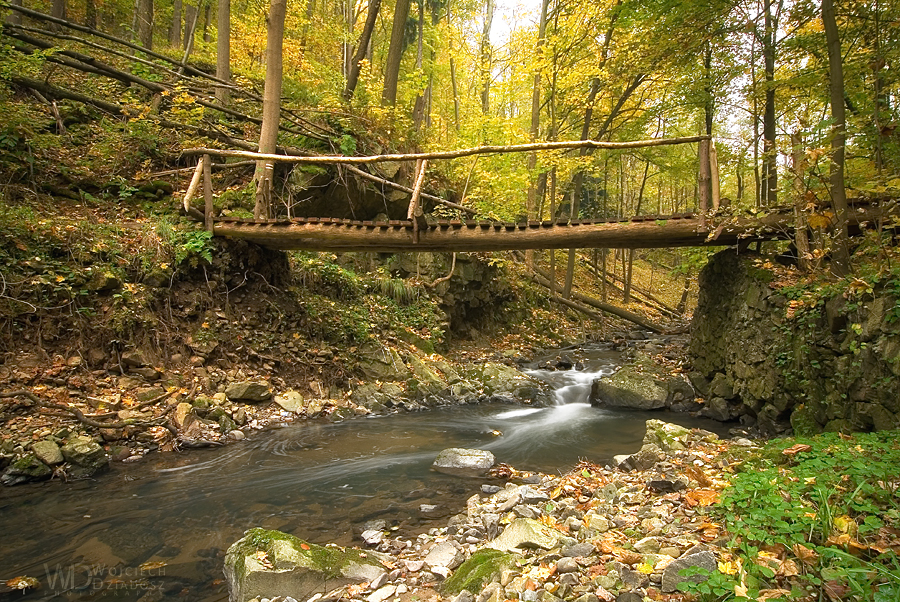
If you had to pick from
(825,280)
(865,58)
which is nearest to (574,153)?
(865,58)

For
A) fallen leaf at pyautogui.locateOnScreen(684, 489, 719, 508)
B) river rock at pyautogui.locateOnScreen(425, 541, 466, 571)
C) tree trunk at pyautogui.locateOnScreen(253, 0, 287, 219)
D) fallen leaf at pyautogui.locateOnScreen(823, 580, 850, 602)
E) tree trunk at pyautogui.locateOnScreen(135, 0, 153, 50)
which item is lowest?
river rock at pyautogui.locateOnScreen(425, 541, 466, 571)

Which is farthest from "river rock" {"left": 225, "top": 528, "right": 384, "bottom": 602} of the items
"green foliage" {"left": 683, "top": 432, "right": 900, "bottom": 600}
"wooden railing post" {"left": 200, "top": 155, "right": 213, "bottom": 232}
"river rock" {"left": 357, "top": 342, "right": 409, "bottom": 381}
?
"wooden railing post" {"left": 200, "top": 155, "right": 213, "bottom": 232}

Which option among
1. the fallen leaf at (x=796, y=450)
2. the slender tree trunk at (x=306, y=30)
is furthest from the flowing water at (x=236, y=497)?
the slender tree trunk at (x=306, y=30)

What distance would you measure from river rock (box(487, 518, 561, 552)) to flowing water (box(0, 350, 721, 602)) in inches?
46.7

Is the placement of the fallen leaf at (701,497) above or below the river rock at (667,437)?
above

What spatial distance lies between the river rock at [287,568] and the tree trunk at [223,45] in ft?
34.5

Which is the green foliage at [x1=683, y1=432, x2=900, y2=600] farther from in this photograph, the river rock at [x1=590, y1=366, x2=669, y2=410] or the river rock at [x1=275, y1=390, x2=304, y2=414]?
the river rock at [x1=275, y1=390, x2=304, y2=414]

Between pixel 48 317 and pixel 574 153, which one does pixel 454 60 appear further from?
pixel 48 317

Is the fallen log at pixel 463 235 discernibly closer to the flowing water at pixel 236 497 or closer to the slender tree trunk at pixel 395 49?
the flowing water at pixel 236 497

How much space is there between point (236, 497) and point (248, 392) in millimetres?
2466

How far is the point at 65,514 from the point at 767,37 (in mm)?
13161

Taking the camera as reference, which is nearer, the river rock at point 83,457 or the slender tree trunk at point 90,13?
the river rock at point 83,457

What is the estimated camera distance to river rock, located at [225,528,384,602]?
3057 millimetres

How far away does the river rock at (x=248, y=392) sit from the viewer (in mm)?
7009
